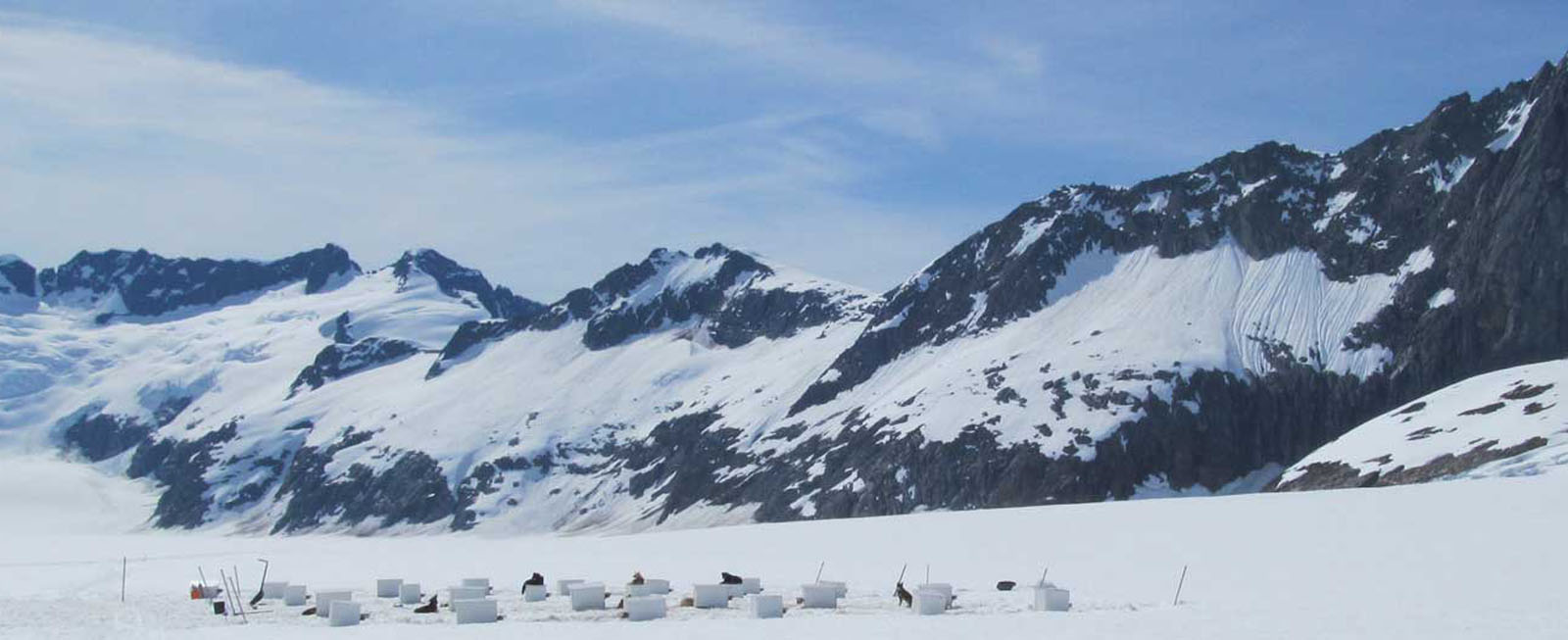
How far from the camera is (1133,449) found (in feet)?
581

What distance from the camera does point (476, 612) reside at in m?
54.7

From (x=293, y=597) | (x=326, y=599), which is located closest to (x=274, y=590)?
(x=293, y=597)

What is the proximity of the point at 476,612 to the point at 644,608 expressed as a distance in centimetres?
645

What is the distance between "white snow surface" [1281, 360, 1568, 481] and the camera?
11638cm

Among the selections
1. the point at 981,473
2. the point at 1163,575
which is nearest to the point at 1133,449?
the point at 981,473

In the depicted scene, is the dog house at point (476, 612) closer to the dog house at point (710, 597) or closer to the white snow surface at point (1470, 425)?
the dog house at point (710, 597)

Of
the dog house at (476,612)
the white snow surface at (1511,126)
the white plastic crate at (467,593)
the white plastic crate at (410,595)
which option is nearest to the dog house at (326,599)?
the white plastic crate at (410,595)

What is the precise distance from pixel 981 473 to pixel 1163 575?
119 m

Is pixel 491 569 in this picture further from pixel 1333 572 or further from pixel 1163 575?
pixel 1333 572

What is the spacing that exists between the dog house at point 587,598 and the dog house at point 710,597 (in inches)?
157

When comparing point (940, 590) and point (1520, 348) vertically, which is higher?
point (1520, 348)

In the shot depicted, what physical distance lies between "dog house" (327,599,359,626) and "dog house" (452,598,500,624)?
3.96 metres

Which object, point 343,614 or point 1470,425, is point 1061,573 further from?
point 1470,425

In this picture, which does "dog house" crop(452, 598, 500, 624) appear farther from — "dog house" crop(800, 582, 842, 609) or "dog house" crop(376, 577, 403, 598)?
"dog house" crop(376, 577, 403, 598)
